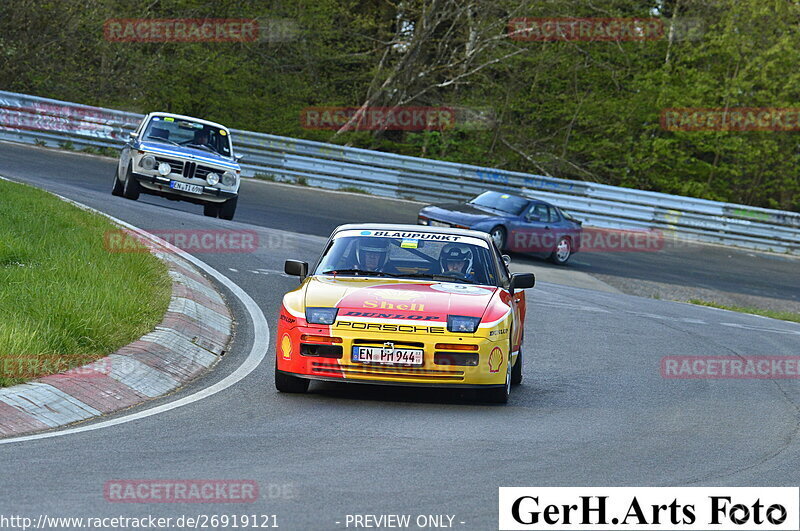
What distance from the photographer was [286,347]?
8.75 m

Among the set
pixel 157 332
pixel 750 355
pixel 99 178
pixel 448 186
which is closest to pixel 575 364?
pixel 750 355

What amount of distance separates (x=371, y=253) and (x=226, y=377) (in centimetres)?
163

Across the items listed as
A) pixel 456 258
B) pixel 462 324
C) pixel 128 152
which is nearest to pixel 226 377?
pixel 462 324

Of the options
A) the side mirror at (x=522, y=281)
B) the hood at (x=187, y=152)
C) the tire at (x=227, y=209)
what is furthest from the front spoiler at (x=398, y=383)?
the tire at (x=227, y=209)

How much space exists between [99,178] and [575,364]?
15725 mm

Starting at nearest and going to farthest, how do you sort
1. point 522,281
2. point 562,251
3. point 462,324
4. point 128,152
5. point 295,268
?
point 462,324
point 295,268
point 522,281
point 128,152
point 562,251

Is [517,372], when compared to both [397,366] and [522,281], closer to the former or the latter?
[522,281]

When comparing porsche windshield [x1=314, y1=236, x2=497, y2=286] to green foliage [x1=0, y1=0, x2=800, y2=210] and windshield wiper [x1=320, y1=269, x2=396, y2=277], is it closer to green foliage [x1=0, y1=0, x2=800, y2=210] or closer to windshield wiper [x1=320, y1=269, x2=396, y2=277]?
windshield wiper [x1=320, y1=269, x2=396, y2=277]

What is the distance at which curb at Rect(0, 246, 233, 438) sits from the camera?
7.35 metres

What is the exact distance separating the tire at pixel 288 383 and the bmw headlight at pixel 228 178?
1187 cm

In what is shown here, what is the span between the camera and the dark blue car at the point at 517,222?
925 inches

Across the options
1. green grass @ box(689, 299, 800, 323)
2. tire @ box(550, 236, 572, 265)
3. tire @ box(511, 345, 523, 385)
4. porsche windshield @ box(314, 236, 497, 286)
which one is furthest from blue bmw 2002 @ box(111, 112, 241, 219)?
tire @ box(511, 345, 523, 385)

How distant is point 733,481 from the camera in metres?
6.46

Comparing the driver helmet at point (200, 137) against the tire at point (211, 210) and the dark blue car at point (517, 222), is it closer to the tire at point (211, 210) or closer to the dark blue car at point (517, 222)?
the tire at point (211, 210)
